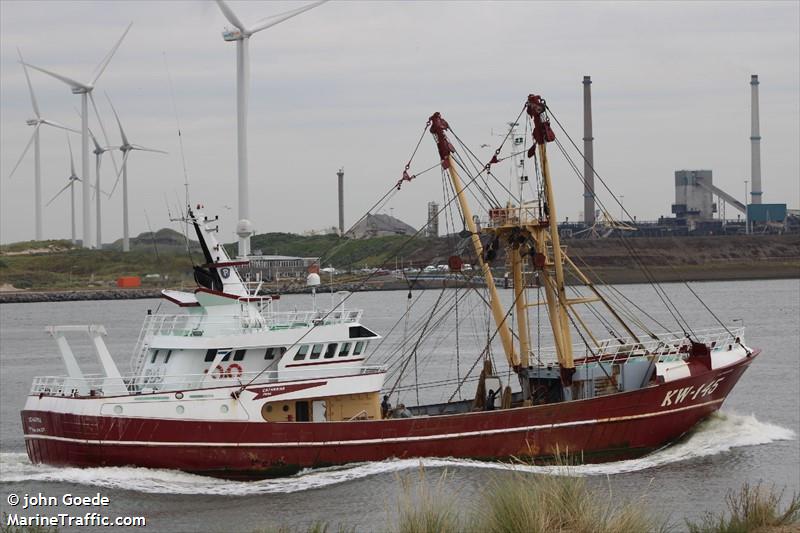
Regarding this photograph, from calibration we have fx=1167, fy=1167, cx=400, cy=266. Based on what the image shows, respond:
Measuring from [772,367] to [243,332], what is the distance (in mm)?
26216

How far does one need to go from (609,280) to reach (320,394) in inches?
3486

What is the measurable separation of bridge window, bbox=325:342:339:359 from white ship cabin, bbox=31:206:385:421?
23 mm

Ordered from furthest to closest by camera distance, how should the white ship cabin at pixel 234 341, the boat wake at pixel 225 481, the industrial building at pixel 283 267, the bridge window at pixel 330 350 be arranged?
the industrial building at pixel 283 267
the bridge window at pixel 330 350
the white ship cabin at pixel 234 341
the boat wake at pixel 225 481

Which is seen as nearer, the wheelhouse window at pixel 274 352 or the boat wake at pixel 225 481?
the boat wake at pixel 225 481

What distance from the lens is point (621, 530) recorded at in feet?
45.8

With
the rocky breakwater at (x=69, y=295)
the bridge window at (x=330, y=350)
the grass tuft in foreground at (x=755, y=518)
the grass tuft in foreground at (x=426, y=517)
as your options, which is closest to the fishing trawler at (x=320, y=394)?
the bridge window at (x=330, y=350)

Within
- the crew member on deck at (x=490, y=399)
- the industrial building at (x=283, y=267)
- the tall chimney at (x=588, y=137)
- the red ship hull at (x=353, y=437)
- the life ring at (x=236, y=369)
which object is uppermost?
the tall chimney at (x=588, y=137)

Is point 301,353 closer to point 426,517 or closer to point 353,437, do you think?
point 353,437

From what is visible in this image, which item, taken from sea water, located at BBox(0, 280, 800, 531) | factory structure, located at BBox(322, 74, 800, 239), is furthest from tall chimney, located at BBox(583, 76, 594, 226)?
sea water, located at BBox(0, 280, 800, 531)

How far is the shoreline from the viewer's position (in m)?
107

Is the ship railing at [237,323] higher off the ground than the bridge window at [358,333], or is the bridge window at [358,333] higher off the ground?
the ship railing at [237,323]

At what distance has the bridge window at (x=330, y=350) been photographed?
26703 mm

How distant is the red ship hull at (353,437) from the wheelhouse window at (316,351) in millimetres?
1748

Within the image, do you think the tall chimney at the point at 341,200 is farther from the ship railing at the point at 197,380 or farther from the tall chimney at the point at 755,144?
the ship railing at the point at 197,380
